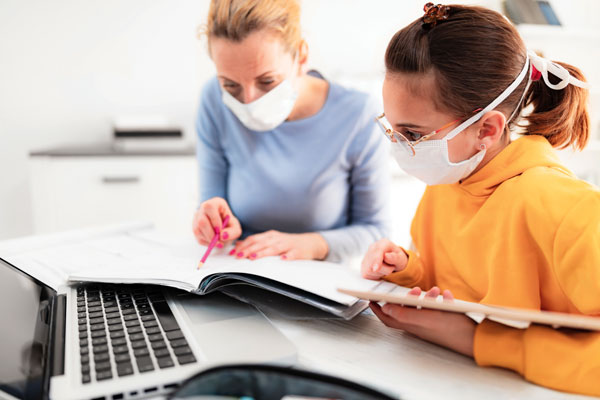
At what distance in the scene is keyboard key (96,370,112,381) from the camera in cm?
41

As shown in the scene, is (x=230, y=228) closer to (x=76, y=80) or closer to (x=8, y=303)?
(x=8, y=303)

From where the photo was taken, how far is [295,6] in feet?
A: 3.30

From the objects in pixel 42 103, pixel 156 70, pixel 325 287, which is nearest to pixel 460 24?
pixel 325 287

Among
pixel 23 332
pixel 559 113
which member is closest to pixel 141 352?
pixel 23 332

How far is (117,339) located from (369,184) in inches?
28.7

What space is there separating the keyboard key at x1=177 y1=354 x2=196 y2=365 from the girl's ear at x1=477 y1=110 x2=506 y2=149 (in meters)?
0.47

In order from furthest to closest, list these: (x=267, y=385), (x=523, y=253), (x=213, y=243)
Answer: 1. (x=213, y=243)
2. (x=523, y=253)
3. (x=267, y=385)

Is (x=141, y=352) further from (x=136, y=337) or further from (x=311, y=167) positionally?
(x=311, y=167)

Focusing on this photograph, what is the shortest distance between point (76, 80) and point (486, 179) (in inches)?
84.7

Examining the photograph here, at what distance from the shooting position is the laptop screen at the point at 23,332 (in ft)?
1.32

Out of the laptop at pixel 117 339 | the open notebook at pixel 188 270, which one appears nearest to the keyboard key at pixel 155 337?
the laptop at pixel 117 339

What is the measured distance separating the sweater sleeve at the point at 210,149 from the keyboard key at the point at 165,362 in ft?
2.37

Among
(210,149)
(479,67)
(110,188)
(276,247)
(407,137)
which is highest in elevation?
(479,67)

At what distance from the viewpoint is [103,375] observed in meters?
0.41
